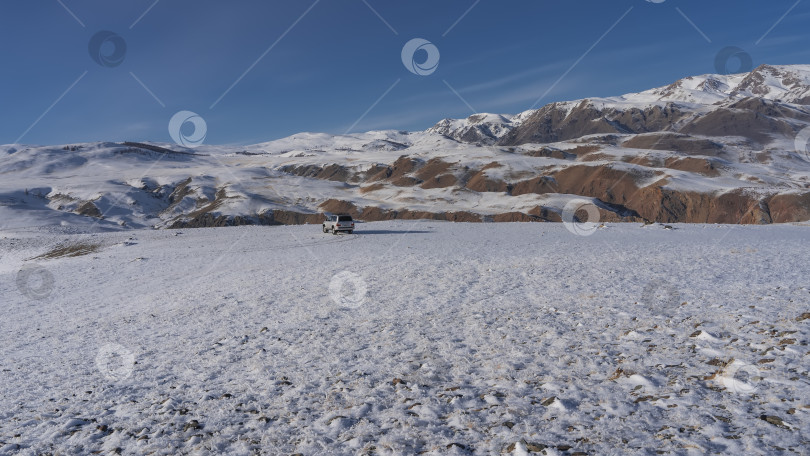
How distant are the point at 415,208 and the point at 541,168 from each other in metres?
54.0

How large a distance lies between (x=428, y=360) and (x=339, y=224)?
100ft

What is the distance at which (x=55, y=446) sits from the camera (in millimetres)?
7078

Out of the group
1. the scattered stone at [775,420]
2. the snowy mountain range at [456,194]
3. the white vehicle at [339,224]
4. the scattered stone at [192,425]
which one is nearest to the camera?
the scattered stone at [775,420]

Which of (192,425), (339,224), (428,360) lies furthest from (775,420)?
(339,224)

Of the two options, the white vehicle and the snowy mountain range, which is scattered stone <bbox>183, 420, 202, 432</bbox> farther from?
the snowy mountain range

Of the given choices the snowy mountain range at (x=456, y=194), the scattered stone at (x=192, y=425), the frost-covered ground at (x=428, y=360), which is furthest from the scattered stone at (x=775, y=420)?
the snowy mountain range at (x=456, y=194)

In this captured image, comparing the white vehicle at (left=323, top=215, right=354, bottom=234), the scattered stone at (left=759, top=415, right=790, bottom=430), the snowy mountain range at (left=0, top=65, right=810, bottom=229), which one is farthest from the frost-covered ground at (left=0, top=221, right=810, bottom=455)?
the snowy mountain range at (left=0, top=65, right=810, bottom=229)

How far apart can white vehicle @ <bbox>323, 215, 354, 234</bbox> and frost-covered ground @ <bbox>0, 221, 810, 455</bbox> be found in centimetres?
1763

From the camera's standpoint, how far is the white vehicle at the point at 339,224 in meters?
39.6

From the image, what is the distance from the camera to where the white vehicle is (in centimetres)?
3959

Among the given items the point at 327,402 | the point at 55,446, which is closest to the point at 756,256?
the point at 327,402

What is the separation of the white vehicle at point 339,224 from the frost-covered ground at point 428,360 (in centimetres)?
1763

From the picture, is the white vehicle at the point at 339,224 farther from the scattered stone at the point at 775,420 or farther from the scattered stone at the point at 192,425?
the scattered stone at the point at 775,420

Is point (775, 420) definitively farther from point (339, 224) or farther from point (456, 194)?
point (456, 194)
